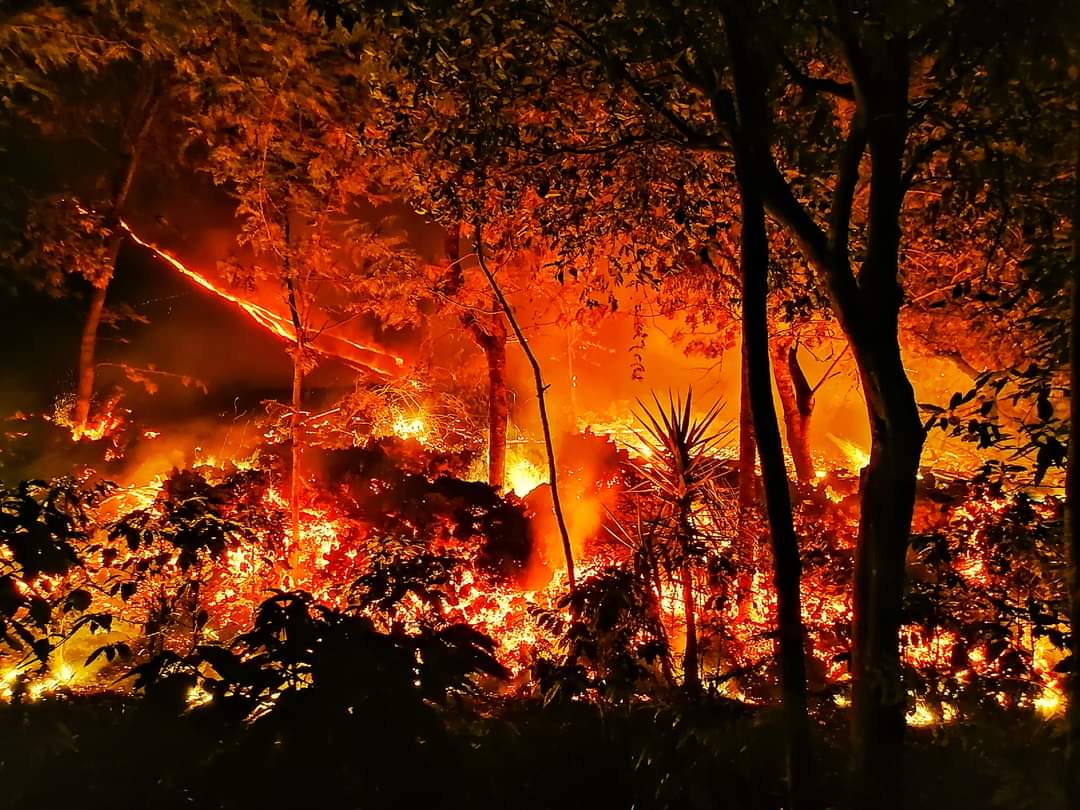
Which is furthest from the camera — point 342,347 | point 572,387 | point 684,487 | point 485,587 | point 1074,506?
point 572,387

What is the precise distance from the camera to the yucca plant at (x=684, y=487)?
6.05 meters

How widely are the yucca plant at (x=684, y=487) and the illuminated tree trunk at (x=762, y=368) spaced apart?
2.11m

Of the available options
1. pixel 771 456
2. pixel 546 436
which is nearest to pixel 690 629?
pixel 546 436

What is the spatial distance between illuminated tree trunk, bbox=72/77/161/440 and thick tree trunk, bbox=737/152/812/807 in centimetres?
971

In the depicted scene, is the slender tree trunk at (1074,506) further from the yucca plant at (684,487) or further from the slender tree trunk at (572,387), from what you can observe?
the slender tree trunk at (572,387)

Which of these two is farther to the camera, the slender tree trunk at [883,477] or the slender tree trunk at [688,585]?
the slender tree trunk at [688,585]

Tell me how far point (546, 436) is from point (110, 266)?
7.11 meters

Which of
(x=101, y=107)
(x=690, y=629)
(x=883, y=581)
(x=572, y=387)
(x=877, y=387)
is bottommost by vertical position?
(x=883, y=581)

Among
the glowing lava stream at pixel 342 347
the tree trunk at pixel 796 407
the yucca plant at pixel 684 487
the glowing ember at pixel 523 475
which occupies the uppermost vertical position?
the glowing lava stream at pixel 342 347

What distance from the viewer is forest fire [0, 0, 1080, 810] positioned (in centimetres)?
369

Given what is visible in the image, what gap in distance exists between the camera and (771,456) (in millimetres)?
3869

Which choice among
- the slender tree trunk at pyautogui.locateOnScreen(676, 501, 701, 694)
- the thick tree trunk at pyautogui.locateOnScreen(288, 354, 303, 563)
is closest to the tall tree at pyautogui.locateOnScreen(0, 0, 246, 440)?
the thick tree trunk at pyautogui.locateOnScreen(288, 354, 303, 563)

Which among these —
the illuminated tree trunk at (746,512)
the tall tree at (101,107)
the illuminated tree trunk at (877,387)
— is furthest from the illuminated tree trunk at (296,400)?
the illuminated tree trunk at (877,387)

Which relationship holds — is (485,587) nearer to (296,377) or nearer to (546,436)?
(546,436)
